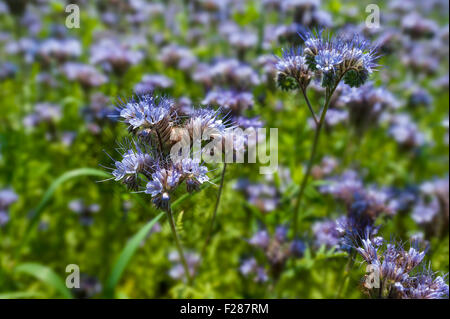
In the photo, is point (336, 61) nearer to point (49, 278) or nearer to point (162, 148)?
point (162, 148)

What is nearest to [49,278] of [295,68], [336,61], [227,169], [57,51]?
[227,169]

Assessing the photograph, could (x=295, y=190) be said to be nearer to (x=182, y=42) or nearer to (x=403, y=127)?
(x=403, y=127)

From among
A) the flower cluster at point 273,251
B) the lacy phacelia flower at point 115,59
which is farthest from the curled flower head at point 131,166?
the lacy phacelia flower at point 115,59

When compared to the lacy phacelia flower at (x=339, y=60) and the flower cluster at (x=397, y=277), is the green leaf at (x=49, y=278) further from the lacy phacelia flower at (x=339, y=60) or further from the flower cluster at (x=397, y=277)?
the lacy phacelia flower at (x=339, y=60)

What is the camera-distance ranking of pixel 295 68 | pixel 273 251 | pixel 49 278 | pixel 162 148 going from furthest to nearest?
pixel 273 251, pixel 49 278, pixel 295 68, pixel 162 148

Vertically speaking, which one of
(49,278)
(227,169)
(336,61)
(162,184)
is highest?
(336,61)

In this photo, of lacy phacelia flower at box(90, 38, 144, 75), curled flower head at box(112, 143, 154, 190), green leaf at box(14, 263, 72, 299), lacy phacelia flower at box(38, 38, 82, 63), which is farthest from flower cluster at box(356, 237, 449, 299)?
lacy phacelia flower at box(38, 38, 82, 63)

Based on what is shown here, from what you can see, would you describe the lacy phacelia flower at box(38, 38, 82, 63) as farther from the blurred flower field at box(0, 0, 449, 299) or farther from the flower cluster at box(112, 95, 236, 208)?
the flower cluster at box(112, 95, 236, 208)
